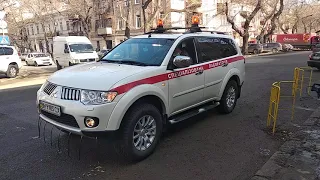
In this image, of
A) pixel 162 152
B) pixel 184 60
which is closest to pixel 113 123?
pixel 162 152

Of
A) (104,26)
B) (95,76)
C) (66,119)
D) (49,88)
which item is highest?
(104,26)

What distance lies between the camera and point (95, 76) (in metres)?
3.74

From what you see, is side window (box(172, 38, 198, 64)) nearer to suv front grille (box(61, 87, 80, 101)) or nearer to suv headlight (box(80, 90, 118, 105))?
suv headlight (box(80, 90, 118, 105))

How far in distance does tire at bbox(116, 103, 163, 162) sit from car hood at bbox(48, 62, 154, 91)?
0.49 m

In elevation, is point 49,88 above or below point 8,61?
above

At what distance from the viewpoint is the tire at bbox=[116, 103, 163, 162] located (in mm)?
3682

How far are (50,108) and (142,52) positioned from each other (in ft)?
5.73

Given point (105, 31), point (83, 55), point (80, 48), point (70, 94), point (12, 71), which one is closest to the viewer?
point (70, 94)

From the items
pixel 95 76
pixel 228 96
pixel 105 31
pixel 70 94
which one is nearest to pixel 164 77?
pixel 95 76

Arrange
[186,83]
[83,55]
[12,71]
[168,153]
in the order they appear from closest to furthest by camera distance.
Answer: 1. [168,153]
2. [186,83]
3. [12,71]
4. [83,55]

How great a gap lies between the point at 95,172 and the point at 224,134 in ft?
8.05

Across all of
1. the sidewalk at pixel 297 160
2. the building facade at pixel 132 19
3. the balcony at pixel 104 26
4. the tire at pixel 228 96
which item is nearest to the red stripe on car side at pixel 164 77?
the tire at pixel 228 96

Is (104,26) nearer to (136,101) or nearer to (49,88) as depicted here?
(49,88)

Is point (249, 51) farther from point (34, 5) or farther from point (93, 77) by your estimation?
point (93, 77)
